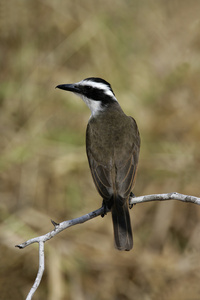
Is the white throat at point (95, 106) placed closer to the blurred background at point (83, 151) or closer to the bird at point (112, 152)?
the bird at point (112, 152)

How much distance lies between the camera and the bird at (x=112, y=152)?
18.2 ft

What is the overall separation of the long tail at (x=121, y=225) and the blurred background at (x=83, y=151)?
3827mm

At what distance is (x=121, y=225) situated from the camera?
5559 millimetres

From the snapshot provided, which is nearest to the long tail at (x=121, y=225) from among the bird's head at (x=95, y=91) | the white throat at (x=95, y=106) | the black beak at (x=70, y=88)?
the white throat at (x=95, y=106)

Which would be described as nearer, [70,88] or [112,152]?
[112,152]

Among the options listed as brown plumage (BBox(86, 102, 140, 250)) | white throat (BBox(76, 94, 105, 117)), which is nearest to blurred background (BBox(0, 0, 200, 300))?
white throat (BBox(76, 94, 105, 117))

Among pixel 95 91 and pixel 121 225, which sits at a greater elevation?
pixel 95 91

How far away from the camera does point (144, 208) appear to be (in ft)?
34.2

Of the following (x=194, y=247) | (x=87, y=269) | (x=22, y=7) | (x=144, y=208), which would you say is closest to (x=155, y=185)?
(x=144, y=208)

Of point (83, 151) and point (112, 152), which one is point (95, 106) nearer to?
point (112, 152)

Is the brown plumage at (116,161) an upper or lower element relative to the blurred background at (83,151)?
lower

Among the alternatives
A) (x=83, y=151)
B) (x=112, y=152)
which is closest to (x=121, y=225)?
(x=112, y=152)

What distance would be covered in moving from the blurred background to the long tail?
12.6 feet

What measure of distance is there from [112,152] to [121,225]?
3.08 ft
